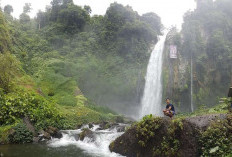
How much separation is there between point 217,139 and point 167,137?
5.97ft

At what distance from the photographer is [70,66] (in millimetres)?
30781

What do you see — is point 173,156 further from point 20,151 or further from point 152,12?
point 152,12

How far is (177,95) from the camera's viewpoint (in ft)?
97.9

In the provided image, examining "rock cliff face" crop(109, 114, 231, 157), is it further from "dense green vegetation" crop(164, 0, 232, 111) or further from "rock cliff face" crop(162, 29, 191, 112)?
"dense green vegetation" crop(164, 0, 232, 111)

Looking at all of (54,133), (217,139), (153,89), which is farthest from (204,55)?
(217,139)

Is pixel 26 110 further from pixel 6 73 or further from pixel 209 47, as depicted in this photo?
pixel 209 47

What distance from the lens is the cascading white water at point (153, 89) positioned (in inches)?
1158

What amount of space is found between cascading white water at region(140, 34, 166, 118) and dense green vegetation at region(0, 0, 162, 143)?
4.55 feet

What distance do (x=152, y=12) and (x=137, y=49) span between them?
60.9 ft

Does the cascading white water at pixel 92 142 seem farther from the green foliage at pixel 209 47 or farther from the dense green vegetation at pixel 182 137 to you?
the green foliage at pixel 209 47

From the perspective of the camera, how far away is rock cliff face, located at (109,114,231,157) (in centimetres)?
803

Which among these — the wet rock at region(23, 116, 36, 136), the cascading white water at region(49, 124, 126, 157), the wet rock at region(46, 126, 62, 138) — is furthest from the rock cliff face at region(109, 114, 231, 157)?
the wet rock at region(23, 116, 36, 136)

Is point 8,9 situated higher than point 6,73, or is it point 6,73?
point 8,9

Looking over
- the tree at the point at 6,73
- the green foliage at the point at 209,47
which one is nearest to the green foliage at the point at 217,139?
the tree at the point at 6,73
